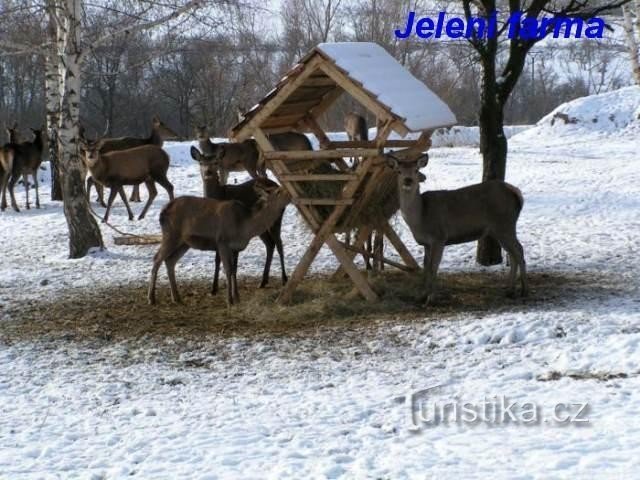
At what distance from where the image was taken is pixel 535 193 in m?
15.8

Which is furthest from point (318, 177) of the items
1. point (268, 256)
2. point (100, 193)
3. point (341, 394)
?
point (100, 193)

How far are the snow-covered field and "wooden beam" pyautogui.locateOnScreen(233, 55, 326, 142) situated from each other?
2136mm

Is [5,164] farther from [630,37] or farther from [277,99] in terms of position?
[630,37]

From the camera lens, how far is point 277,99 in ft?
28.7

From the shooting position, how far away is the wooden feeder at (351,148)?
327 inches

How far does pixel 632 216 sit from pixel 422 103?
20.0ft

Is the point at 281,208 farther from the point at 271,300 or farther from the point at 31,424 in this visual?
the point at 31,424

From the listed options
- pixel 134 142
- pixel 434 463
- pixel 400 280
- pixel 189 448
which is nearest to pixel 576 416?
pixel 434 463

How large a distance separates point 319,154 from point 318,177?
24 centimetres

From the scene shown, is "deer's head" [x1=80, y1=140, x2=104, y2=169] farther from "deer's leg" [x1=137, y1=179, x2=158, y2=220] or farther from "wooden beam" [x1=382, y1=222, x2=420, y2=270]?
"wooden beam" [x1=382, y1=222, x2=420, y2=270]

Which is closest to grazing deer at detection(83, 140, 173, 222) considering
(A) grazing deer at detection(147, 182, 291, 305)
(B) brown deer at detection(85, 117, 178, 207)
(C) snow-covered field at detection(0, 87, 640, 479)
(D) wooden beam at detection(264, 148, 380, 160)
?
(B) brown deer at detection(85, 117, 178, 207)

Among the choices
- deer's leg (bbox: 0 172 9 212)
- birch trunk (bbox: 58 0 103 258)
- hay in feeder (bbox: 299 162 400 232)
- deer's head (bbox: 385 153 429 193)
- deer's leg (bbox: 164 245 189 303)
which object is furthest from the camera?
deer's leg (bbox: 0 172 9 212)

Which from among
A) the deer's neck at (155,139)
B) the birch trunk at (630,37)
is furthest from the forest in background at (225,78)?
the deer's neck at (155,139)

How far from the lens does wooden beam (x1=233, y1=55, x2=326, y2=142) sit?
333 inches
